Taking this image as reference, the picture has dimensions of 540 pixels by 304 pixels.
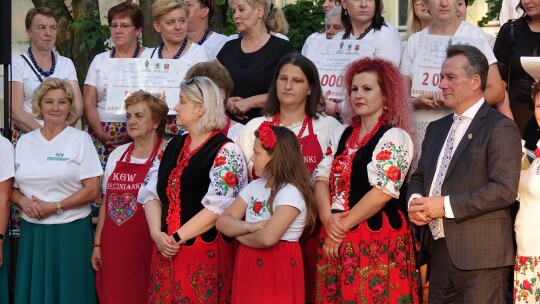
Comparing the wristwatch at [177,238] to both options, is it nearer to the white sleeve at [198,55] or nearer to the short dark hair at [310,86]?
the short dark hair at [310,86]

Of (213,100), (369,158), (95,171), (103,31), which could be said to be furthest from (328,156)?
(103,31)

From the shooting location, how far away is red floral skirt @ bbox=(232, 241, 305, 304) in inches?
257

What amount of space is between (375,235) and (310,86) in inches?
49.0

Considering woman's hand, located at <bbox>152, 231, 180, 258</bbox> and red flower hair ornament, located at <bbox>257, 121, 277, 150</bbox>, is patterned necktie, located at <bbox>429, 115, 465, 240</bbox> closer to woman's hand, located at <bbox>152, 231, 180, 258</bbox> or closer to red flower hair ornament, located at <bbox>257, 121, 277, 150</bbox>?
red flower hair ornament, located at <bbox>257, 121, 277, 150</bbox>

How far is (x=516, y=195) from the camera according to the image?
19.9 feet

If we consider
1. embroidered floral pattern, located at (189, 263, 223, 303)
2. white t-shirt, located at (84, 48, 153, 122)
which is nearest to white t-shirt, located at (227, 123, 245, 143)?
embroidered floral pattern, located at (189, 263, 223, 303)

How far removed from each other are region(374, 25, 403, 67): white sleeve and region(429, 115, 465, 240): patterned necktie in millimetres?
1488

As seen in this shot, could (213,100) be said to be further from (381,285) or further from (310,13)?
(310,13)

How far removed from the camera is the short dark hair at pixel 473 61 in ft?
20.7

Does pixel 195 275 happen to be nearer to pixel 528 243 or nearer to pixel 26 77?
pixel 528 243

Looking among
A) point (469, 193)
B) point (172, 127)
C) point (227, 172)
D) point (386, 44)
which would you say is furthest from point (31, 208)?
point (469, 193)

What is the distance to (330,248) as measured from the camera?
263 inches

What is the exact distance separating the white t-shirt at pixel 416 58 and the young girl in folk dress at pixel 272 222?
1277 millimetres

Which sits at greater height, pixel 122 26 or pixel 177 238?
pixel 122 26
